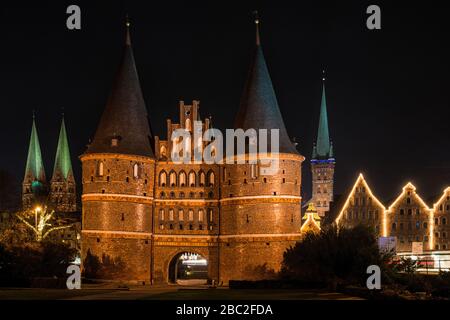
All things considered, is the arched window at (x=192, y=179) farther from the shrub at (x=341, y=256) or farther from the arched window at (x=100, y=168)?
the shrub at (x=341, y=256)

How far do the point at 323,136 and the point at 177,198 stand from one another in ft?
261

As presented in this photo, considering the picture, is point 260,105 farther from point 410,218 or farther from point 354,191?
point 410,218

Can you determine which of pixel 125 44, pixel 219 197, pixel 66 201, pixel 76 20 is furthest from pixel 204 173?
pixel 66 201

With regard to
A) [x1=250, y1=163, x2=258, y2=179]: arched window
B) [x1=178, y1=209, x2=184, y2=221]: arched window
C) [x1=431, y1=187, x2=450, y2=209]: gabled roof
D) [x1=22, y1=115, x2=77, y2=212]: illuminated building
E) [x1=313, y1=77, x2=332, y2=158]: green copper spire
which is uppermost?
[x1=313, y1=77, x2=332, y2=158]: green copper spire

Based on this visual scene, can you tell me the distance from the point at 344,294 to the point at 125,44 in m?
35.8

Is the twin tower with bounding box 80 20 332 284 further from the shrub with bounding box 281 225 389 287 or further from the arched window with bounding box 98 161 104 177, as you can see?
the shrub with bounding box 281 225 389 287

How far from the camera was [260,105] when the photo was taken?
6638 centimetres

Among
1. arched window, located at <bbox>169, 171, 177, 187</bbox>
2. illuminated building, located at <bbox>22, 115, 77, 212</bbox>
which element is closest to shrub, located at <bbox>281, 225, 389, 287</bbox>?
arched window, located at <bbox>169, 171, 177, 187</bbox>

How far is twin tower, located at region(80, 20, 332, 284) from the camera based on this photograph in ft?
211

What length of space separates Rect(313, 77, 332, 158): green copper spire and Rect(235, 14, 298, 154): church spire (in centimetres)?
6950

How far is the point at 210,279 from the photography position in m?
66.9

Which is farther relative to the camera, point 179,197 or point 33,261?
point 179,197

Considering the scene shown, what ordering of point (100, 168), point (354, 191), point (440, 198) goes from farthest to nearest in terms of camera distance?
point (354, 191), point (440, 198), point (100, 168)

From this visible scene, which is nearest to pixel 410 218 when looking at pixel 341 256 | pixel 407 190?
pixel 407 190
